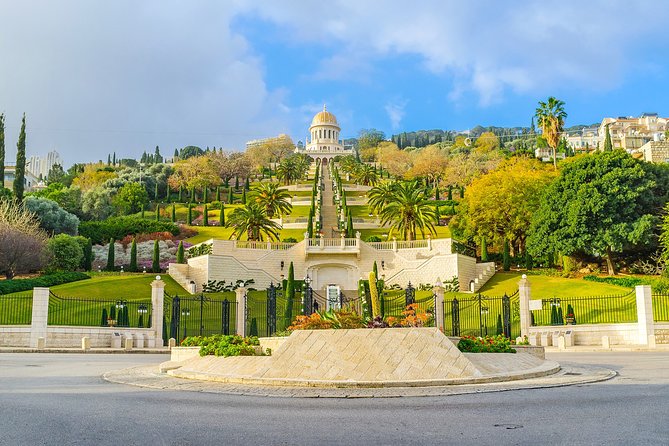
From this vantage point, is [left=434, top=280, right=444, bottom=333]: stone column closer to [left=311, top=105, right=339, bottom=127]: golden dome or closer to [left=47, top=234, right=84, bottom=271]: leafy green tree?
[left=47, top=234, right=84, bottom=271]: leafy green tree

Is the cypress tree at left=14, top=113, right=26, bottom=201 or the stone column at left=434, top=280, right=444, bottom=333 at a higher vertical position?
the cypress tree at left=14, top=113, right=26, bottom=201

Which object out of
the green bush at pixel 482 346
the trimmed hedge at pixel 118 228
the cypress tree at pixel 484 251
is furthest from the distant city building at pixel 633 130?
the green bush at pixel 482 346

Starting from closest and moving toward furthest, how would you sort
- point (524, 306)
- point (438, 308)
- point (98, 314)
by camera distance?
point (438, 308)
point (524, 306)
point (98, 314)

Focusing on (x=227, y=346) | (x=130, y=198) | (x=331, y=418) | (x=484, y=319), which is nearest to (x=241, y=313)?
(x=227, y=346)

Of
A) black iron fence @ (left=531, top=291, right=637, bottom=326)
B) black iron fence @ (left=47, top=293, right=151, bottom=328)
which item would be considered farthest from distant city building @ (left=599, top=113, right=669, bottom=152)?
black iron fence @ (left=47, top=293, right=151, bottom=328)

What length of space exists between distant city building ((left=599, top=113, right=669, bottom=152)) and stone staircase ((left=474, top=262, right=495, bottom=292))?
101 m

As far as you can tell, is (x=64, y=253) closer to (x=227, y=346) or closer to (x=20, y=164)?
(x=20, y=164)

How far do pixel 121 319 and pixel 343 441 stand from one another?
2631 cm

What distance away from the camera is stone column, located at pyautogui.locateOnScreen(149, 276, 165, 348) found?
97.2 ft

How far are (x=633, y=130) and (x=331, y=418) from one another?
167389mm

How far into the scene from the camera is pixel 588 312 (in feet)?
116

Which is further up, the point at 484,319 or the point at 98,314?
the point at 98,314

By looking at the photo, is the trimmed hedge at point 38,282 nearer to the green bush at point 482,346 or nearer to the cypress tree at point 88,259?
the cypress tree at point 88,259

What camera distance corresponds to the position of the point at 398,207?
180ft
